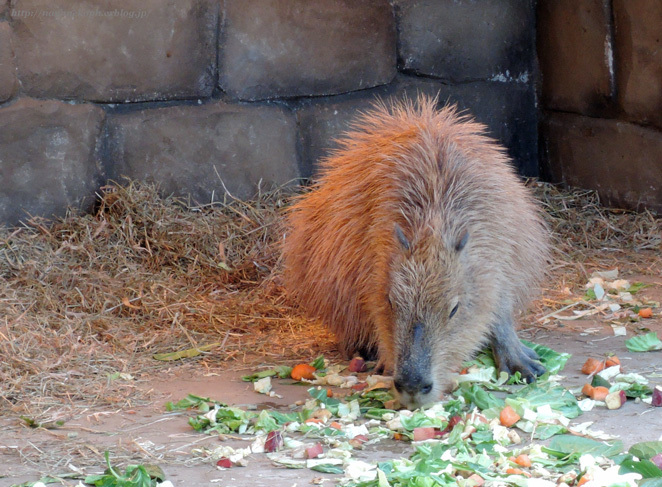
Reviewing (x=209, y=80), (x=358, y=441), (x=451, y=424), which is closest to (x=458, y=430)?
(x=451, y=424)

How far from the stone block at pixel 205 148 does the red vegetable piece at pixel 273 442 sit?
2.80 m

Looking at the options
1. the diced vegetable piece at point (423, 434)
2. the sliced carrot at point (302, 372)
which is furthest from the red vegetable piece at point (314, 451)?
the sliced carrot at point (302, 372)

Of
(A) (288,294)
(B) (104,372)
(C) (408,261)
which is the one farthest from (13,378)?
(C) (408,261)

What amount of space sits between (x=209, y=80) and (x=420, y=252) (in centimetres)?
270

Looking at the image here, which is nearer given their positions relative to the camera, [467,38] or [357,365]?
[357,365]

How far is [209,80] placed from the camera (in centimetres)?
534

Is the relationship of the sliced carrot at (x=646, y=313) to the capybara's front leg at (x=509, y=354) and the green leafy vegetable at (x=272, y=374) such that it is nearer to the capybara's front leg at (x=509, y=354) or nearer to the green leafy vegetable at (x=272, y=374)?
the capybara's front leg at (x=509, y=354)

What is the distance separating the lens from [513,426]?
9.73 ft

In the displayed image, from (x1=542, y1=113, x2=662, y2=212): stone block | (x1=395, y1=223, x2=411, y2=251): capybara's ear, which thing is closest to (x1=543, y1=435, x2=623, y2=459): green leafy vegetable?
(x1=395, y1=223, x2=411, y2=251): capybara's ear

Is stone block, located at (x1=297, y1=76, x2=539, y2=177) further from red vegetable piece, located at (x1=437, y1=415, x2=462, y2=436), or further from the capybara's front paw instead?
red vegetable piece, located at (x1=437, y1=415, x2=462, y2=436)

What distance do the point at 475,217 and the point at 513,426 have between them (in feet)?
2.76

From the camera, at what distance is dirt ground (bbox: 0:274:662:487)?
2.64m

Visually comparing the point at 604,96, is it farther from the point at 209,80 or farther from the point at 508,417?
the point at 508,417

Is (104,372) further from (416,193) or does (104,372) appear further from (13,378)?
(416,193)
